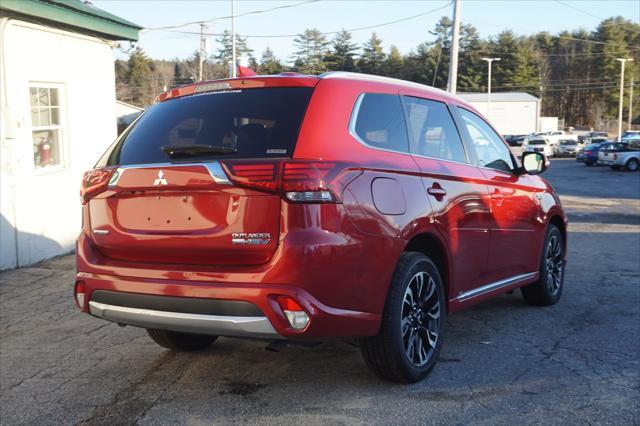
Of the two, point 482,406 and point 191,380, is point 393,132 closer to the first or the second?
point 482,406

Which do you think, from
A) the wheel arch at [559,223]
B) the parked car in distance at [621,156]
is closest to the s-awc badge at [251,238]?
the wheel arch at [559,223]

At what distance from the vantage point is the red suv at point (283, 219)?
3.53 meters

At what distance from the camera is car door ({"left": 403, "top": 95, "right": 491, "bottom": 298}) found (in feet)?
14.7

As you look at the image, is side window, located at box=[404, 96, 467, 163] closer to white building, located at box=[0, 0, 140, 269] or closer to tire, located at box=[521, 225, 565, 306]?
tire, located at box=[521, 225, 565, 306]

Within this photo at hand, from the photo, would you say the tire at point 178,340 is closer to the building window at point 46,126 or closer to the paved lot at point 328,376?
the paved lot at point 328,376

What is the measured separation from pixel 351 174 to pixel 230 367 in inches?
69.7

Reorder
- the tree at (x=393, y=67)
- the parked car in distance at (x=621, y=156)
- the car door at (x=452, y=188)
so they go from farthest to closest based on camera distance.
Answer: the tree at (x=393, y=67), the parked car in distance at (x=621, y=156), the car door at (x=452, y=188)

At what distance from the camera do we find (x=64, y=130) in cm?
1024

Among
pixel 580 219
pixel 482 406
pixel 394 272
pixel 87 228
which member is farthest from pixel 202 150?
pixel 580 219

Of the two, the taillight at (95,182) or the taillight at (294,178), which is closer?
the taillight at (294,178)

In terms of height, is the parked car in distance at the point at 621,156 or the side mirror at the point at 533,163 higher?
the side mirror at the point at 533,163

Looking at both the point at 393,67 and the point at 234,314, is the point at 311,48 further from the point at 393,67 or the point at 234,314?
the point at 234,314

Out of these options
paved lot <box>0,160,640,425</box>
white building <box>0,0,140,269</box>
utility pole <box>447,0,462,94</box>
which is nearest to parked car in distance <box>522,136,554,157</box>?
utility pole <box>447,0,462,94</box>

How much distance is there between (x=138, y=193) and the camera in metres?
3.88
